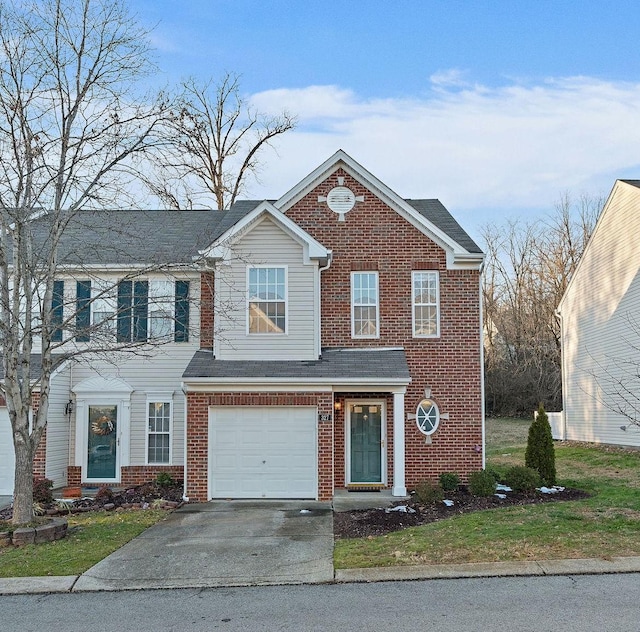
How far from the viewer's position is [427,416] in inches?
639

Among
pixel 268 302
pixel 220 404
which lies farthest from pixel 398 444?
pixel 268 302

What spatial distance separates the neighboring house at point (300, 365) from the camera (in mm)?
15086

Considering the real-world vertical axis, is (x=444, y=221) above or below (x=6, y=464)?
above

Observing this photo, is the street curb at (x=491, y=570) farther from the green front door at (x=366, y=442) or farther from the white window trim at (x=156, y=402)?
the white window trim at (x=156, y=402)

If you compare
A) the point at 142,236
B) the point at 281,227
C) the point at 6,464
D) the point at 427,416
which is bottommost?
the point at 6,464

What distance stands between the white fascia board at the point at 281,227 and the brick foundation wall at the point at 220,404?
10.2 feet

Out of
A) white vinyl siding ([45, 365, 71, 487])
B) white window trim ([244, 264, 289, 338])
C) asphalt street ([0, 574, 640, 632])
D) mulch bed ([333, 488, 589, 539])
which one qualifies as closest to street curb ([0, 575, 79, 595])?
asphalt street ([0, 574, 640, 632])

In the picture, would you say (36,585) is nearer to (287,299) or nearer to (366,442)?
(287,299)

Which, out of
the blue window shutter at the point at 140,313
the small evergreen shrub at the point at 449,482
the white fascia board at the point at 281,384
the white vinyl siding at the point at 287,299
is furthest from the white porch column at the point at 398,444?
the blue window shutter at the point at 140,313

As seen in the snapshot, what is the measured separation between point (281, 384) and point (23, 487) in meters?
5.48

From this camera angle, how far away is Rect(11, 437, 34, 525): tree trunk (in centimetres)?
1145

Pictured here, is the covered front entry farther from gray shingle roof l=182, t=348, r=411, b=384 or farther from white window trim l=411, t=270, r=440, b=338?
white window trim l=411, t=270, r=440, b=338

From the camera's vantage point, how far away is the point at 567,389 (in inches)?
1136

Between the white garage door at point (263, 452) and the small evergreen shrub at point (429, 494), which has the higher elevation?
the white garage door at point (263, 452)
